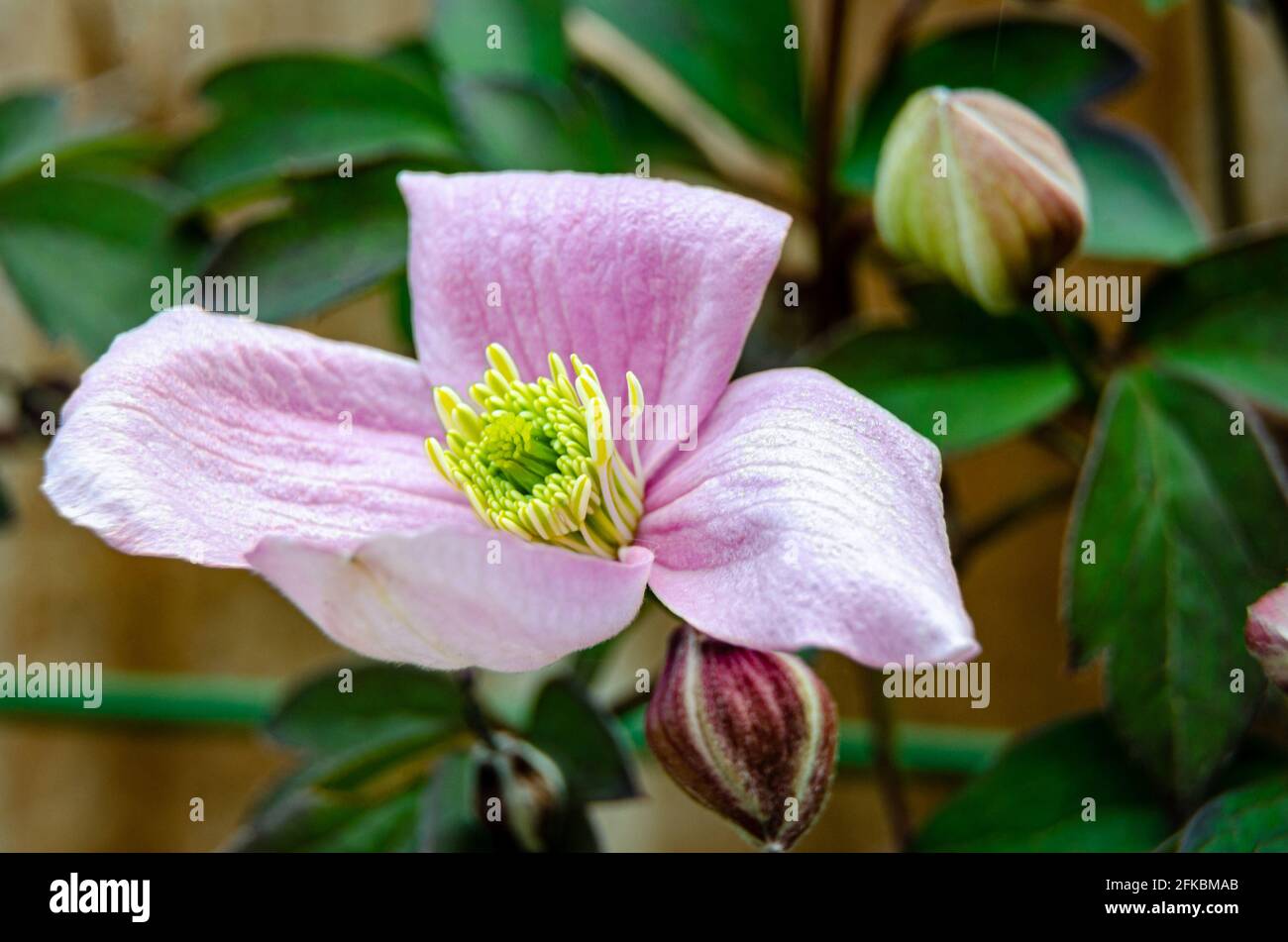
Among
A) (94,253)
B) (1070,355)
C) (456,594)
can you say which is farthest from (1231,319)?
(94,253)

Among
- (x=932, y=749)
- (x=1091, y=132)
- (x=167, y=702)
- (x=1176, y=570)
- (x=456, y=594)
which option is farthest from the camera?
(x=167, y=702)

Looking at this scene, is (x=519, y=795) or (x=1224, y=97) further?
(x=1224, y=97)

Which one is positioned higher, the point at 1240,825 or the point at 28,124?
the point at 28,124

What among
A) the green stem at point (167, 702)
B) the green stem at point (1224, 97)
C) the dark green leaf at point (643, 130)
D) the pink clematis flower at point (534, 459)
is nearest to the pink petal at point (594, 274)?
the pink clematis flower at point (534, 459)

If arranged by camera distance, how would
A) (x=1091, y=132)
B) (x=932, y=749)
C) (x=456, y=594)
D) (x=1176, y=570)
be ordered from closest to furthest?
(x=456, y=594) → (x=1176, y=570) → (x=1091, y=132) → (x=932, y=749)

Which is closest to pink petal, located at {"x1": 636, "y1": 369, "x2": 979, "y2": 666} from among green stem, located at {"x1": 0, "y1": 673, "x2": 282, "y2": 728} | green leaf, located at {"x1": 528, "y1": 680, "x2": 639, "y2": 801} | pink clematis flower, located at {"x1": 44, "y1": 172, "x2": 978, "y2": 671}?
pink clematis flower, located at {"x1": 44, "y1": 172, "x2": 978, "y2": 671}

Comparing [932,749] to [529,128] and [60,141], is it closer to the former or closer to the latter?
[529,128]

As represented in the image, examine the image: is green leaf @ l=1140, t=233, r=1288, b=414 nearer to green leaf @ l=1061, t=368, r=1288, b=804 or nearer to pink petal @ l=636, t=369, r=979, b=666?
green leaf @ l=1061, t=368, r=1288, b=804
